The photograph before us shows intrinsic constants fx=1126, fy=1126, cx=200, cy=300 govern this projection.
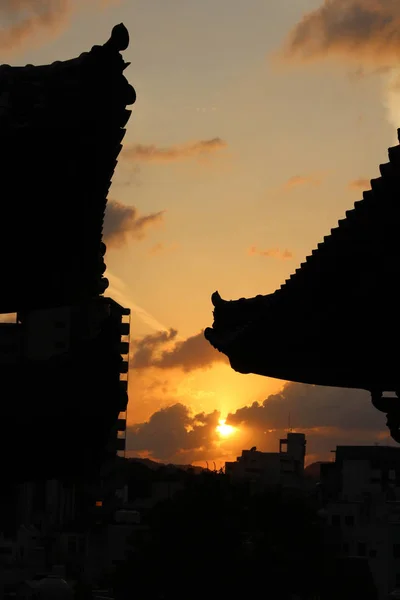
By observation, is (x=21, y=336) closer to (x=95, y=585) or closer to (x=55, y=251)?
(x=95, y=585)

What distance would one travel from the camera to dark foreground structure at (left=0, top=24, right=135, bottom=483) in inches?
258

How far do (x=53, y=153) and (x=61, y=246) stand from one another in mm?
693

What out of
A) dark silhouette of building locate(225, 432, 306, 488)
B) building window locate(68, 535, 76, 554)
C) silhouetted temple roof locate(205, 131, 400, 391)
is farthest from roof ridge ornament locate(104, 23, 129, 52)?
dark silhouette of building locate(225, 432, 306, 488)

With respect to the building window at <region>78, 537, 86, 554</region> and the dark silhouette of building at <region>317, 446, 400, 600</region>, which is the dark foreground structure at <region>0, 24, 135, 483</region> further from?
the building window at <region>78, 537, 86, 554</region>

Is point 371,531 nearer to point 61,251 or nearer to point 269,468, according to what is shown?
point 269,468

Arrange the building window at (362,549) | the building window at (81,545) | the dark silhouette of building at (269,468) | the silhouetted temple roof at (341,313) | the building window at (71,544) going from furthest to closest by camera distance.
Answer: the dark silhouette of building at (269,468)
the building window at (71,544)
the building window at (81,545)
the building window at (362,549)
the silhouetted temple roof at (341,313)

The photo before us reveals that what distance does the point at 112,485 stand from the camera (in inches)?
3767

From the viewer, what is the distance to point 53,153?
21.8ft

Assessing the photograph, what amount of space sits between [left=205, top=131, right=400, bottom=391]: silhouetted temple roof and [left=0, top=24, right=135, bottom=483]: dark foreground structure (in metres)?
3.65

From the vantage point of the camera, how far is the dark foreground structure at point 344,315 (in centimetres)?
1105

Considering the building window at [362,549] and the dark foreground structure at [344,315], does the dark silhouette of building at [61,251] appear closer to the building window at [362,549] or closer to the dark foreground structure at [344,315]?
the dark foreground structure at [344,315]

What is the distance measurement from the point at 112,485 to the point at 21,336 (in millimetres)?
15114

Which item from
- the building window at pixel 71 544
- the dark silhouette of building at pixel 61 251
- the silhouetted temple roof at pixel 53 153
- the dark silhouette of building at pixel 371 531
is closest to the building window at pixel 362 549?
the dark silhouette of building at pixel 371 531

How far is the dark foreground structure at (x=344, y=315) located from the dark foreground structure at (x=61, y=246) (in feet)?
12.0
